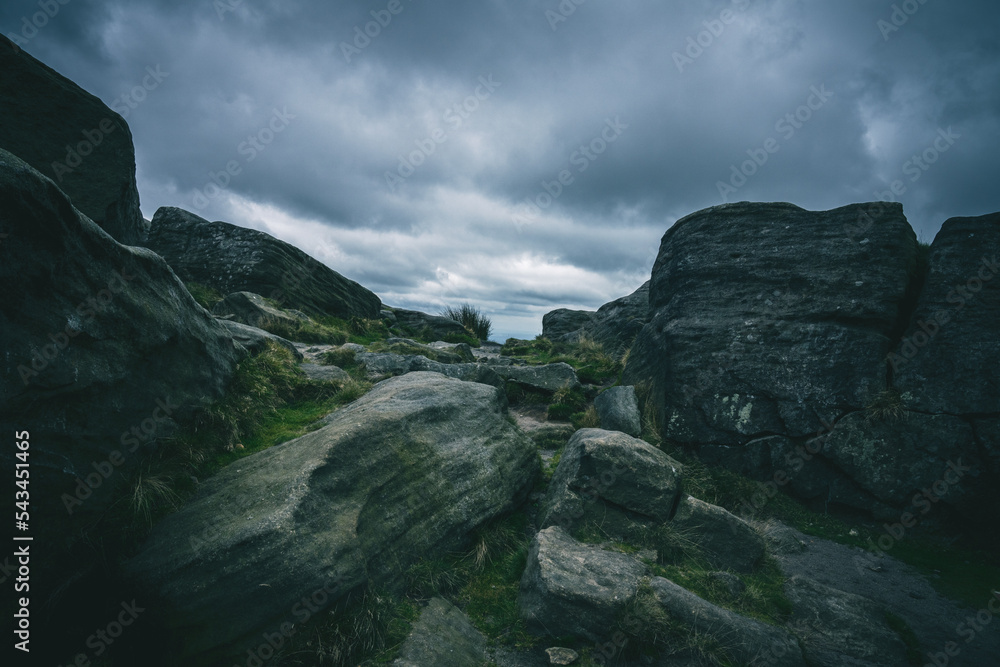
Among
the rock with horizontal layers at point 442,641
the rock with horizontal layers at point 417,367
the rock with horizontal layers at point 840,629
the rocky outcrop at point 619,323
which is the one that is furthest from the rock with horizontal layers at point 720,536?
the rocky outcrop at point 619,323

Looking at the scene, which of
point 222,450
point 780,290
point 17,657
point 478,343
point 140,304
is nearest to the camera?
point 17,657

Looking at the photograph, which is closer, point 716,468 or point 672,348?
point 716,468

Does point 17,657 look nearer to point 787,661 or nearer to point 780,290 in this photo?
point 787,661

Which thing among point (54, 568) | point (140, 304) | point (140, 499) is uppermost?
point (140, 304)

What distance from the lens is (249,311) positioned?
13.8 metres

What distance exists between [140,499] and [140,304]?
224 cm

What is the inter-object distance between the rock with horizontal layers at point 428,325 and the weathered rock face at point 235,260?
5.89m

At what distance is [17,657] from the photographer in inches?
140

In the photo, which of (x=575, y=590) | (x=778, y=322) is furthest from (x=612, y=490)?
(x=778, y=322)

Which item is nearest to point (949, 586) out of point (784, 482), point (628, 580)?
point (784, 482)

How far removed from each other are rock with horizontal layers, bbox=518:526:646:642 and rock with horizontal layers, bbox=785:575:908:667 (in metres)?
2.10

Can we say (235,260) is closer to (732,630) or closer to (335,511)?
(335,511)

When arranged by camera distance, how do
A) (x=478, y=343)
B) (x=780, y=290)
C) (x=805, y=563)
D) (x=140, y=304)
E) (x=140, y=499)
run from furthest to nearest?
(x=478, y=343) → (x=780, y=290) → (x=805, y=563) → (x=140, y=304) → (x=140, y=499)

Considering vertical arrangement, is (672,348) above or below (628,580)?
above
